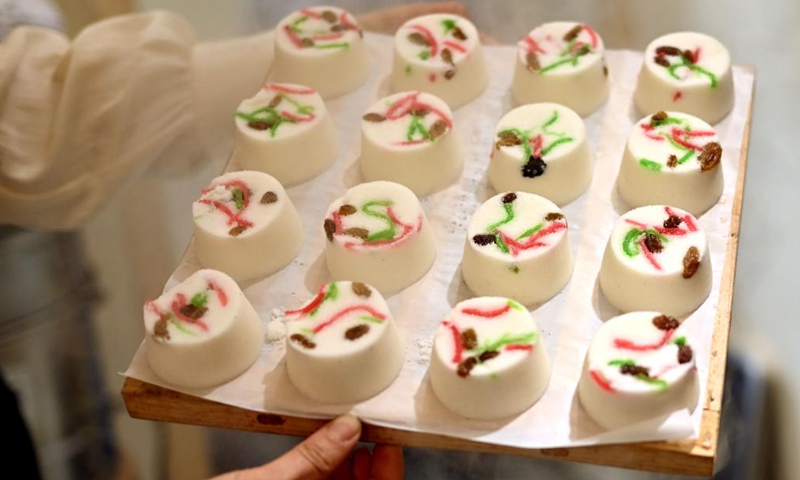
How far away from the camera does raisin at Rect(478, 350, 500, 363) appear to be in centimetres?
137

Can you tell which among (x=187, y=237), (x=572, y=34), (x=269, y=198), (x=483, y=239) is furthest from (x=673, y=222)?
(x=187, y=237)

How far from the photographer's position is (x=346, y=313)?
4.73ft

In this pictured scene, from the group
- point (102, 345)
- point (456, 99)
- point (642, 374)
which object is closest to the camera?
point (642, 374)

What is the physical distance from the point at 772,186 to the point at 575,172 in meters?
0.69

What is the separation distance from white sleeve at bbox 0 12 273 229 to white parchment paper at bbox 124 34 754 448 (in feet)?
0.83

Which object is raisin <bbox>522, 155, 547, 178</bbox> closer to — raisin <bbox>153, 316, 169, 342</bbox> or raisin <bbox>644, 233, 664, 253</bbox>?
raisin <bbox>644, 233, 664, 253</bbox>

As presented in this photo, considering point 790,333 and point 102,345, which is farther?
point 102,345

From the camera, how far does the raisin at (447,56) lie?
1832 mm

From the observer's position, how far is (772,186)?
7.06ft

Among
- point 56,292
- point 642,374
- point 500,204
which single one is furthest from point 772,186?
point 56,292

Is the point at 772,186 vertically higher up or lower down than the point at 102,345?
higher up

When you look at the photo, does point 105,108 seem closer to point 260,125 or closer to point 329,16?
point 260,125

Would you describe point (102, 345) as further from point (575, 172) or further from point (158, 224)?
point (575, 172)

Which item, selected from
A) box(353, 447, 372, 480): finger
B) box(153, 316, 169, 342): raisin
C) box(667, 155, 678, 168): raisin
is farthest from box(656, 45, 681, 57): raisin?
box(153, 316, 169, 342): raisin
